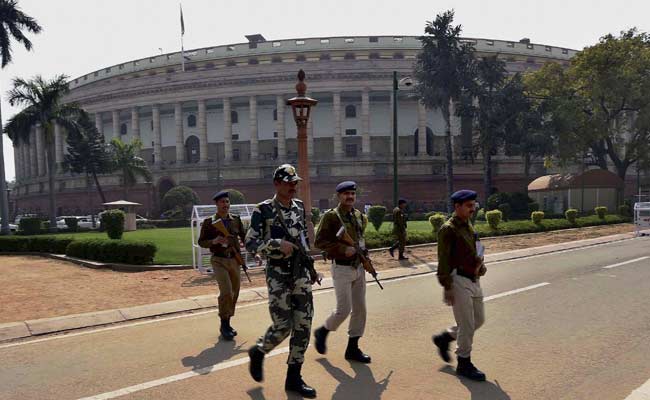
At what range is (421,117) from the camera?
55.3 meters

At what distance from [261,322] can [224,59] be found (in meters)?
57.5

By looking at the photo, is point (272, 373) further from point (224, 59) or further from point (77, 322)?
point (224, 59)

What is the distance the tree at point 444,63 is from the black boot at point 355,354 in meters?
36.7

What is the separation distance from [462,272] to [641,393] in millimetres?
1777

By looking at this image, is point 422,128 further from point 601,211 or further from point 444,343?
point 444,343

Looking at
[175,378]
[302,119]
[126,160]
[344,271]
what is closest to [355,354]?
[344,271]

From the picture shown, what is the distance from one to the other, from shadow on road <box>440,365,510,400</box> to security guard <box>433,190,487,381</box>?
0.12m

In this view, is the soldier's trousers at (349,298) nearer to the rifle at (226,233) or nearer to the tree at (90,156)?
→ the rifle at (226,233)

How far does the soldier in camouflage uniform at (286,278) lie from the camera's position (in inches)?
170

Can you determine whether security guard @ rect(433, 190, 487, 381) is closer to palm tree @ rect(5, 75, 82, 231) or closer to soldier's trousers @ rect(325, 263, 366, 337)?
soldier's trousers @ rect(325, 263, 366, 337)

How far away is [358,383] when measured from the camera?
4.63m

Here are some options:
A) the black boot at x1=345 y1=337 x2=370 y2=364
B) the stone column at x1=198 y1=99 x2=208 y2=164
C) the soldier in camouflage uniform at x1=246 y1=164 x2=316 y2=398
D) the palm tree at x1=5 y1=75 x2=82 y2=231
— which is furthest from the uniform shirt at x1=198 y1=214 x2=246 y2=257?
the stone column at x1=198 y1=99 x2=208 y2=164

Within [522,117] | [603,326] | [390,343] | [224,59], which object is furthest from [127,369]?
[224,59]

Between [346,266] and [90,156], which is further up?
[90,156]
